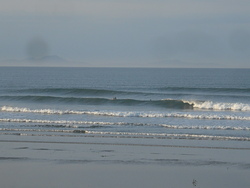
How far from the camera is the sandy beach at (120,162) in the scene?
14.1 m

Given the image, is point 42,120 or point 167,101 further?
point 167,101

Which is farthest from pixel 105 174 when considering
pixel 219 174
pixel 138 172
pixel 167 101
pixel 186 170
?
pixel 167 101

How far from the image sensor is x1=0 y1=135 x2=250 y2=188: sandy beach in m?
14.1

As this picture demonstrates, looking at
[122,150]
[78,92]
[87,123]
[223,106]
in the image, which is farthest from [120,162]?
[78,92]

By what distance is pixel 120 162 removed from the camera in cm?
1655

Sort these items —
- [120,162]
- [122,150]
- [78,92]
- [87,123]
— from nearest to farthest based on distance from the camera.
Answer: [120,162] < [122,150] < [87,123] < [78,92]

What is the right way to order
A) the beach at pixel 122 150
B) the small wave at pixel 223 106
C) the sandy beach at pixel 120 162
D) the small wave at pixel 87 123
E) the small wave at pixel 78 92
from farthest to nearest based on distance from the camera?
the small wave at pixel 78 92, the small wave at pixel 223 106, the small wave at pixel 87 123, the beach at pixel 122 150, the sandy beach at pixel 120 162

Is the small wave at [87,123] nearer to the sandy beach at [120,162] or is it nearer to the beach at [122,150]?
the beach at [122,150]

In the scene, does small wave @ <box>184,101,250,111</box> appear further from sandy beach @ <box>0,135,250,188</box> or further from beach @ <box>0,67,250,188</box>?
sandy beach @ <box>0,135,250,188</box>

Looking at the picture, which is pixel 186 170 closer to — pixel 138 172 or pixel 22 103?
pixel 138 172

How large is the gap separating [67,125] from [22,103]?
57.7 ft

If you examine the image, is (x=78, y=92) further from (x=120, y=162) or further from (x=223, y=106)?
(x=120, y=162)

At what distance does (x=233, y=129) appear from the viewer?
81.4 ft

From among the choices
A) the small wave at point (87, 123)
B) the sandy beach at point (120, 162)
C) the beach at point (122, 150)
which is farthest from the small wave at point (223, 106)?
the sandy beach at point (120, 162)
